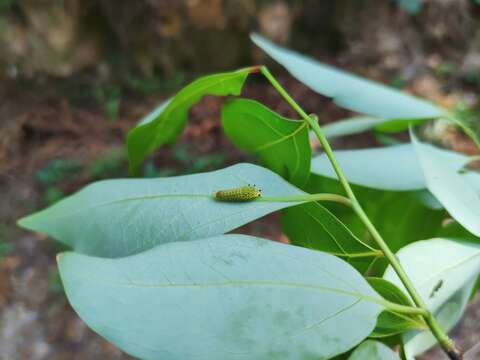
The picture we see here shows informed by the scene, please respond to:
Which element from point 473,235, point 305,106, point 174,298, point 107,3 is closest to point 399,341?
point 473,235

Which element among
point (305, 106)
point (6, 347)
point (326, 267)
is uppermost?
point (326, 267)

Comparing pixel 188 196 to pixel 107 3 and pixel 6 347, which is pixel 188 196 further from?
pixel 107 3

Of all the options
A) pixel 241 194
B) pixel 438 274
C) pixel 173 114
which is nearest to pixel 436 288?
pixel 438 274

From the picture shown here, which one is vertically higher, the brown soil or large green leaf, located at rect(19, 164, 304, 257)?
large green leaf, located at rect(19, 164, 304, 257)

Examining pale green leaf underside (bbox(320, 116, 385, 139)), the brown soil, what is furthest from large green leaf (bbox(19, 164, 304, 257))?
the brown soil

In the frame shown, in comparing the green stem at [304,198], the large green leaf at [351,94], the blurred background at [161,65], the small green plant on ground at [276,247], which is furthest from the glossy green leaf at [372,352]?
the blurred background at [161,65]

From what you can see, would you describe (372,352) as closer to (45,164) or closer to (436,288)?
(436,288)

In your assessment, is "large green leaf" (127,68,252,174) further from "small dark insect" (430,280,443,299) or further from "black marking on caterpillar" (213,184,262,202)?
"small dark insect" (430,280,443,299)
